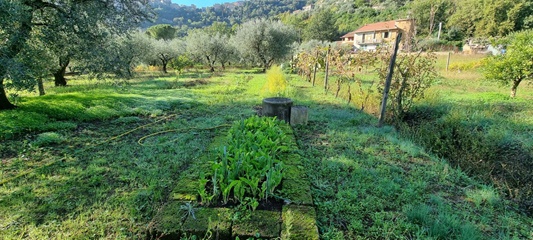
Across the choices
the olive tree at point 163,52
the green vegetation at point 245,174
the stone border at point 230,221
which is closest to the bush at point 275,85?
the green vegetation at point 245,174

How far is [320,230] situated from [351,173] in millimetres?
1224

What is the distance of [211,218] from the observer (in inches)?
74.8

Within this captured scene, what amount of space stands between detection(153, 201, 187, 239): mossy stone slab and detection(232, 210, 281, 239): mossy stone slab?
0.41 m

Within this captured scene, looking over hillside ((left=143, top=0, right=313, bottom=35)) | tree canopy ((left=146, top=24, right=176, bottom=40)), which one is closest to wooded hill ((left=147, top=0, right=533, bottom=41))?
hillside ((left=143, top=0, right=313, bottom=35))

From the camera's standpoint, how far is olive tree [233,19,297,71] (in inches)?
805

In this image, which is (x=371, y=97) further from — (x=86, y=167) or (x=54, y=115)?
(x=54, y=115)

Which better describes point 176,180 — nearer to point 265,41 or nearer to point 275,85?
point 275,85

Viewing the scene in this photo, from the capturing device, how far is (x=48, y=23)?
572 centimetres

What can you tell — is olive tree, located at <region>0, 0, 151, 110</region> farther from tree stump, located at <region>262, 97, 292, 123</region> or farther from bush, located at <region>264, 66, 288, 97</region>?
tree stump, located at <region>262, 97, 292, 123</region>

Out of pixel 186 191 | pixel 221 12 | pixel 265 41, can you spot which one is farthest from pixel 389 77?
pixel 221 12

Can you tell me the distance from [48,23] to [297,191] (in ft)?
22.3

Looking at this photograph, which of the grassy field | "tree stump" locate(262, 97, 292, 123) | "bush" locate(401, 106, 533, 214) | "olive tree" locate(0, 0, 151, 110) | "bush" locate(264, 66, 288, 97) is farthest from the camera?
"bush" locate(264, 66, 288, 97)

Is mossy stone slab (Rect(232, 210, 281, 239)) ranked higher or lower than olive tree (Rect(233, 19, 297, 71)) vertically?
lower

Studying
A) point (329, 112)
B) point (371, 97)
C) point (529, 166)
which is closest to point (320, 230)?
point (529, 166)
